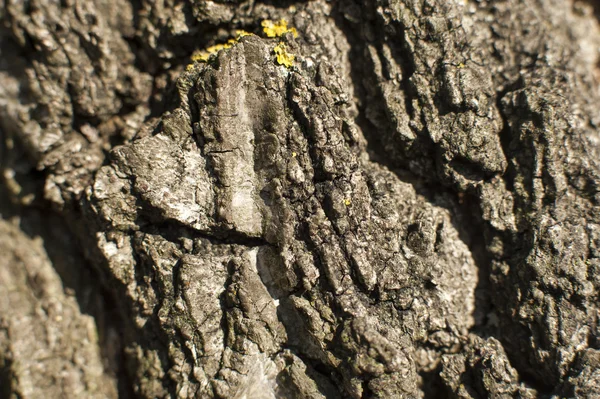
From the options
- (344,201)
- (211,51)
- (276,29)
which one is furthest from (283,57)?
(344,201)

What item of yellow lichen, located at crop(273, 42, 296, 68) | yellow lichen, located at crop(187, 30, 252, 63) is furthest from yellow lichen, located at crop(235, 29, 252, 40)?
yellow lichen, located at crop(273, 42, 296, 68)

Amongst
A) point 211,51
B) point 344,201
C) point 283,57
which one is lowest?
point 344,201

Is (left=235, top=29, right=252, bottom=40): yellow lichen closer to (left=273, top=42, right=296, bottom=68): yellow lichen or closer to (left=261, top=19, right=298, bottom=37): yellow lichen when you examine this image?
(left=261, top=19, right=298, bottom=37): yellow lichen

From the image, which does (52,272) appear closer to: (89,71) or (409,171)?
(89,71)

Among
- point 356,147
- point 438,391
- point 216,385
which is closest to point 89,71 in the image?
point 356,147

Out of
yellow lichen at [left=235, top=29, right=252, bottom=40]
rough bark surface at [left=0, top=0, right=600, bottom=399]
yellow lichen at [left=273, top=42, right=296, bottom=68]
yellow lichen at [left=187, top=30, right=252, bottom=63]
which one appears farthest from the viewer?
yellow lichen at [left=187, top=30, right=252, bottom=63]

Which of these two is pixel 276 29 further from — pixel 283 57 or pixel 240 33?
pixel 283 57

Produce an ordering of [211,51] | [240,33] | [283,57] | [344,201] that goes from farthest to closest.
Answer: [211,51] → [240,33] → [283,57] → [344,201]

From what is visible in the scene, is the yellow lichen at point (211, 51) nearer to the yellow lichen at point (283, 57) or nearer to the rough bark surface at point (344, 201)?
the rough bark surface at point (344, 201)
